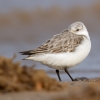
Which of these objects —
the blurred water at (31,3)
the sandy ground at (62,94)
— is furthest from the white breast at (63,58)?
the blurred water at (31,3)

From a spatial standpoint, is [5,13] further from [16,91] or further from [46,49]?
[16,91]

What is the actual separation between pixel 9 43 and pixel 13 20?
2.60m

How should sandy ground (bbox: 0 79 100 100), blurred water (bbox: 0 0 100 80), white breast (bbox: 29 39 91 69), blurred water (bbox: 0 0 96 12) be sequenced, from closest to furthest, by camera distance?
1. sandy ground (bbox: 0 79 100 100)
2. white breast (bbox: 29 39 91 69)
3. blurred water (bbox: 0 0 100 80)
4. blurred water (bbox: 0 0 96 12)

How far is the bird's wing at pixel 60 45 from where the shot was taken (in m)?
8.24

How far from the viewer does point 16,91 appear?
5066 millimetres

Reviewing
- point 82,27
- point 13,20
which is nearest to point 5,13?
point 13,20

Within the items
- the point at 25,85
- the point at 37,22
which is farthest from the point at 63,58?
the point at 37,22

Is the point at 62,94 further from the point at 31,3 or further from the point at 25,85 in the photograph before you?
the point at 31,3

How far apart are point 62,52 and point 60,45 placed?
14 centimetres

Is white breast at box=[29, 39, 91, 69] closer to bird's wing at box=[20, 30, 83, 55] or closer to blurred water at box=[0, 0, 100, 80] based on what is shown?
bird's wing at box=[20, 30, 83, 55]

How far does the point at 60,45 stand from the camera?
8.38 metres

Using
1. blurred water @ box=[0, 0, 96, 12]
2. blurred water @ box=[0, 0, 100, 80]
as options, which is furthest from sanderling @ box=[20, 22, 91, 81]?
blurred water @ box=[0, 0, 96, 12]

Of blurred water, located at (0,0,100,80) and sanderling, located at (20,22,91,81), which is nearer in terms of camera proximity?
sanderling, located at (20,22,91,81)

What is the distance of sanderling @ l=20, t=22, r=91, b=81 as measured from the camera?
26.8 feet
